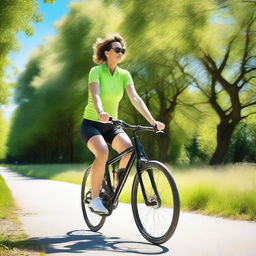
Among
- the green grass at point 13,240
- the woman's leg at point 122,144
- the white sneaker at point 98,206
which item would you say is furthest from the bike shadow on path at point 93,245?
the woman's leg at point 122,144

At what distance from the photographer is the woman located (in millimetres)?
5723

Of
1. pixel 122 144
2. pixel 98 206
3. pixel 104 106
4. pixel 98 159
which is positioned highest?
pixel 104 106

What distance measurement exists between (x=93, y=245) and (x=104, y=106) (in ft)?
5.14

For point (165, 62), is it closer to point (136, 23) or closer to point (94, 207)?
point (136, 23)

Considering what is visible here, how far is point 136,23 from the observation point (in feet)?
51.9

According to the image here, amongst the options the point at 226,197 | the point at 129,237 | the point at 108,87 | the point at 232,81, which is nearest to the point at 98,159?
the point at 108,87

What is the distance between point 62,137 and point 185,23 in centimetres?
3612

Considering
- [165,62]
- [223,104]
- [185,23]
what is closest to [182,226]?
[185,23]

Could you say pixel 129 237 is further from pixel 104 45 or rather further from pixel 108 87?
pixel 104 45

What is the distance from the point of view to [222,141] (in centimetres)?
2053

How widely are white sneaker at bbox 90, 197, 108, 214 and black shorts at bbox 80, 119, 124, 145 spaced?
70 cm

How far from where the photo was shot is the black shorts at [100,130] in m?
5.87

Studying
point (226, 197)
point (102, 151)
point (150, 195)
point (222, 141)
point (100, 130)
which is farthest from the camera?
point (222, 141)

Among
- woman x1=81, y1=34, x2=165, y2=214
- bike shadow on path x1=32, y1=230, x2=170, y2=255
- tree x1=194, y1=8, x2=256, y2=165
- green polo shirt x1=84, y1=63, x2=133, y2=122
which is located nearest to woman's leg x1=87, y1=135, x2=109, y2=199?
woman x1=81, y1=34, x2=165, y2=214
